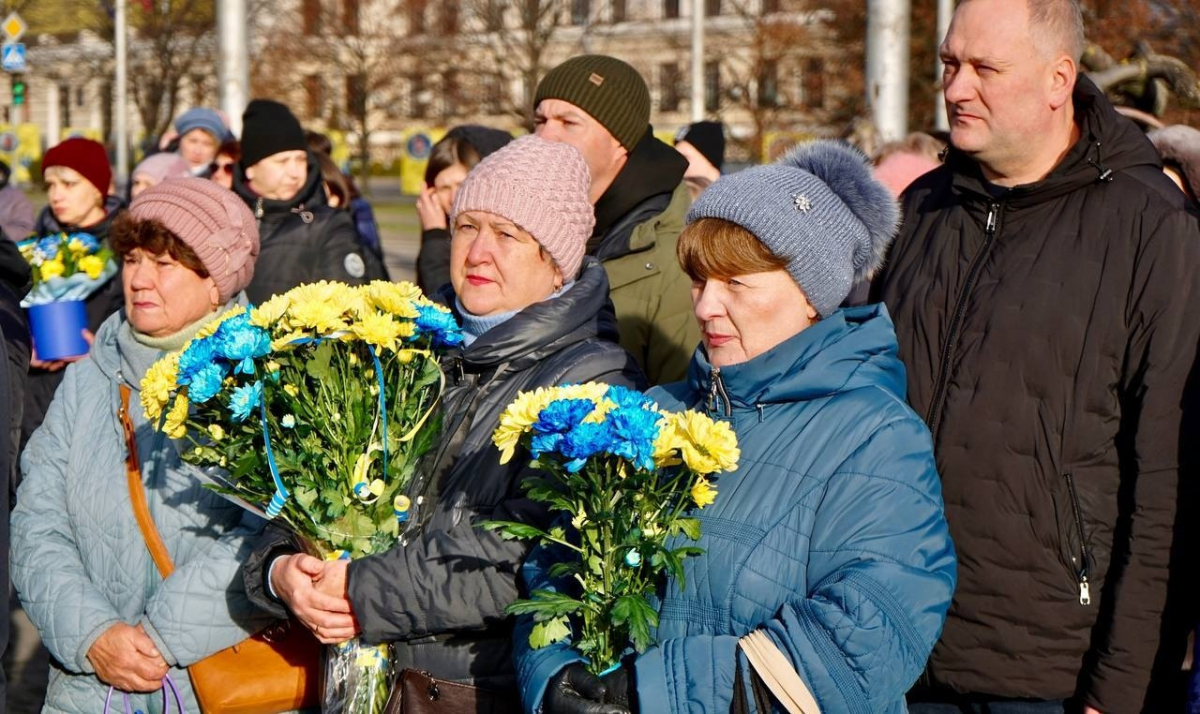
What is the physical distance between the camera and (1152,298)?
321 cm

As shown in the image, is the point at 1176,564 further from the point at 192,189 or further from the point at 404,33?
the point at 404,33

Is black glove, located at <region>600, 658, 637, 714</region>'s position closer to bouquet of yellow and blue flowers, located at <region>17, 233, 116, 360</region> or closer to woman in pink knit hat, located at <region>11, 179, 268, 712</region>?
woman in pink knit hat, located at <region>11, 179, 268, 712</region>

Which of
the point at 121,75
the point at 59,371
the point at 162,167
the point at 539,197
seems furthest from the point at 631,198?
the point at 121,75

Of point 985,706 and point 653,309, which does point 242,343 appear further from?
A: point 985,706

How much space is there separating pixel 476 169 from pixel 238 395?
3.54 feet

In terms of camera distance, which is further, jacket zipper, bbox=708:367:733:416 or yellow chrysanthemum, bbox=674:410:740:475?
jacket zipper, bbox=708:367:733:416

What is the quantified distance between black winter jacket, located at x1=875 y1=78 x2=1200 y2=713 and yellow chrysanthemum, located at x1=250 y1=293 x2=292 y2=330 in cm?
152

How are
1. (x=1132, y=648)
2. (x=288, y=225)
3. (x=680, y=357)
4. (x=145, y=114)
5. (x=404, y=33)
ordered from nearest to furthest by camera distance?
(x=1132, y=648) < (x=680, y=357) < (x=288, y=225) < (x=145, y=114) < (x=404, y=33)

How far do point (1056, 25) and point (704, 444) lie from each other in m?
1.48

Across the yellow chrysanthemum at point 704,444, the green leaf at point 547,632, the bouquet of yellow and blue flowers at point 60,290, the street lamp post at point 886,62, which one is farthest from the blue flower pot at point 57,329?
the street lamp post at point 886,62

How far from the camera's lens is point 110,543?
12.9 ft

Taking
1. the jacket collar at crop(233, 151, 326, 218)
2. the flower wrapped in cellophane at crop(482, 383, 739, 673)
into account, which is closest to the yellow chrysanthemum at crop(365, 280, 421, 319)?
the flower wrapped in cellophane at crop(482, 383, 739, 673)

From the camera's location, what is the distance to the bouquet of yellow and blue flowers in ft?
19.7

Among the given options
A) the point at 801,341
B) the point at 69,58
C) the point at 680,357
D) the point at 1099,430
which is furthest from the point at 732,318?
the point at 69,58
